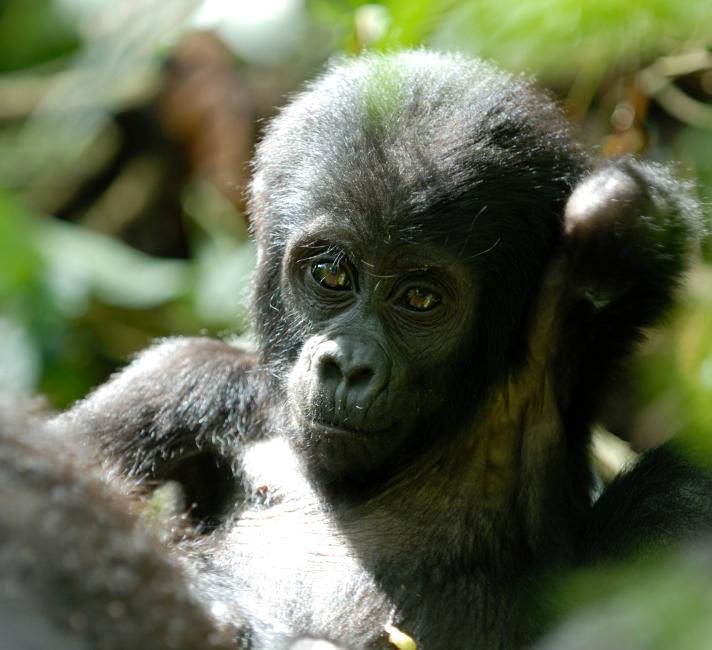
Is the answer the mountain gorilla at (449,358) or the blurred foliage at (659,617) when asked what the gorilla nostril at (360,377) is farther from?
the blurred foliage at (659,617)

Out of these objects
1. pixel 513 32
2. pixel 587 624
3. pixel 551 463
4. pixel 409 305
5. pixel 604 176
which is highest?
pixel 513 32

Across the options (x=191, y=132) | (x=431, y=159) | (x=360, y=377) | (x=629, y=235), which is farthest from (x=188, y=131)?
(x=629, y=235)

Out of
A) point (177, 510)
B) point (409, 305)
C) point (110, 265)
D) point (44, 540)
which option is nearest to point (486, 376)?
point (409, 305)

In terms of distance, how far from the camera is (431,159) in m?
3.43

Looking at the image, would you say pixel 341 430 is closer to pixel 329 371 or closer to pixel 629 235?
pixel 329 371

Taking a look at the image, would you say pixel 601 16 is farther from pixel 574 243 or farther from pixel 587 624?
pixel 574 243

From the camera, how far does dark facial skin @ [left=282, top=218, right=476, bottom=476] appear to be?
328 centimetres

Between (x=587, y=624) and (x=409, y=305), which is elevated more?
(x=587, y=624)

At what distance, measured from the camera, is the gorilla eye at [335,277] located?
3.55 metres

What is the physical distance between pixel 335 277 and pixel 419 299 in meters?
0.28

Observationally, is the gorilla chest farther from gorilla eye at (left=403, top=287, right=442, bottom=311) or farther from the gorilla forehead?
the gorilla forehead

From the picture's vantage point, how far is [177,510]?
403 centimetres

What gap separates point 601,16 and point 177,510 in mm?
2871

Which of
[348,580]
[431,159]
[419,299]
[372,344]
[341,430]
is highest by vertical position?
[431,159]
